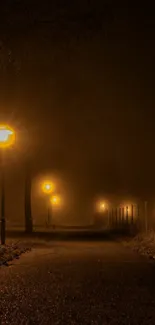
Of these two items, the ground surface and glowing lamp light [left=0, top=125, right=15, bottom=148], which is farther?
glowing lamp light [left=0, top=125, right=15, bottom=148]

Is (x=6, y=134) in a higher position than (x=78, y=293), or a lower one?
higher

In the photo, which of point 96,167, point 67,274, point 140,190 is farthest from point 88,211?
point 67,274

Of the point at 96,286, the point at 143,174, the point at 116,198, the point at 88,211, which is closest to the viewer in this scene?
the point at 96,286

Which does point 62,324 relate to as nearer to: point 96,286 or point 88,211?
point 96,286

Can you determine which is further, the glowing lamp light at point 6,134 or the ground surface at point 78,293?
the glowing lamp light at point 6,134

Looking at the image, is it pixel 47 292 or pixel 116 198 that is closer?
pixel 47 292

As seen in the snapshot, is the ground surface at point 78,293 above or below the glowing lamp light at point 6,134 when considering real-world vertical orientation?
below

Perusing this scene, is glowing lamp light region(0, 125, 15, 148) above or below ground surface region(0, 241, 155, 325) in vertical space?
above

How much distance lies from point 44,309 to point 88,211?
89445 mm

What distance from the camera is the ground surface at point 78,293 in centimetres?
730

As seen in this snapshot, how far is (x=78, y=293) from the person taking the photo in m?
9.48

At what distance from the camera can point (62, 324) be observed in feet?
22.5

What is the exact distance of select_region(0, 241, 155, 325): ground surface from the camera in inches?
288

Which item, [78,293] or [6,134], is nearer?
[78,293]
